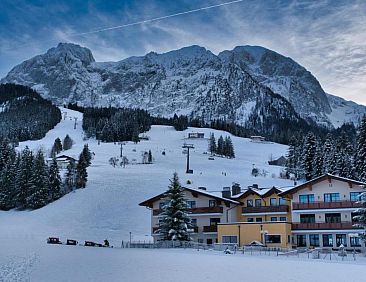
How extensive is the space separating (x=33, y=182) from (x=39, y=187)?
5.65 feet

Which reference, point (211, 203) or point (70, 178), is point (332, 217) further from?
point (70, 178)

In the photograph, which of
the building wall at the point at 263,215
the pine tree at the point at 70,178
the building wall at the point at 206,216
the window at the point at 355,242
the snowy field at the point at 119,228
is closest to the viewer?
the snowy field at the point at 119,228

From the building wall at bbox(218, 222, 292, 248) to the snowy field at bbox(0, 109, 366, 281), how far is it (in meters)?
10.8

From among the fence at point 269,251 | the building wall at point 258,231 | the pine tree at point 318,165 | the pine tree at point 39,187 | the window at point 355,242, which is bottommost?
the fence at point 269,251

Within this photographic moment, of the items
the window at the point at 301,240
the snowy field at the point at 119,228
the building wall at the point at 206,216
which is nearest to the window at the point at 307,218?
the window at the point at 301,240

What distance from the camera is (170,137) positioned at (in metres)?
192

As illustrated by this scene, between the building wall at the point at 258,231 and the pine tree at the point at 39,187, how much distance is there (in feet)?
124

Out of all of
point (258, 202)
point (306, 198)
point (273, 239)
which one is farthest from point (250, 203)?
point (273, 239)

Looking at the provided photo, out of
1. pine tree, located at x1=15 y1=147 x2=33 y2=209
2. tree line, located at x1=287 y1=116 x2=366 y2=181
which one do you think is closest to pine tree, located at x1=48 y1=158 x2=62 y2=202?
pine tree, located at x1=15 y1=147 x2=33 y2=209

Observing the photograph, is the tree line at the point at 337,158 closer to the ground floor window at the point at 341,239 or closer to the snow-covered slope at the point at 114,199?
the snow-covered slope at the point at 114,199

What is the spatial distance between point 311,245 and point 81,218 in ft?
109

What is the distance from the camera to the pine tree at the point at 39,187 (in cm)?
7644

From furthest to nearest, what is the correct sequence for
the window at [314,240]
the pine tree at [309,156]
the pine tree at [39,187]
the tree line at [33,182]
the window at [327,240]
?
the pine tree at [309,156], the tree line at [33,182], the pine tree at [39,187], the window at [314,240], the window at [327,240]

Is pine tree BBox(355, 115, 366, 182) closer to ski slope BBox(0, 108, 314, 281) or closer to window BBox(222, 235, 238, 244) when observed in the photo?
window BBox(222, 235, 238, 244)
